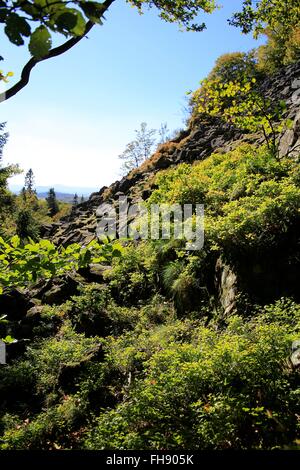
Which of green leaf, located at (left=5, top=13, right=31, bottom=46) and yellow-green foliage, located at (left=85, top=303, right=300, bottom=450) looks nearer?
green leaf, located at (left=5, top=13, right=31, bottom=46)

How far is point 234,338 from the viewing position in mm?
4656

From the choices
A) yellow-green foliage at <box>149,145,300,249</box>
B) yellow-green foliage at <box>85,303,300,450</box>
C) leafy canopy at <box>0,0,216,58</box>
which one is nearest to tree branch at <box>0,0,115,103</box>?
leafy canopy at <box>0,0,216,58</box>

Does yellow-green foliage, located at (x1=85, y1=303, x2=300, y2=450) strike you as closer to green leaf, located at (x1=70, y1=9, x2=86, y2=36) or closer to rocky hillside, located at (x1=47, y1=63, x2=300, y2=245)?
green leaf, located at (x1=70, y1=9, x2=86, y2=36)

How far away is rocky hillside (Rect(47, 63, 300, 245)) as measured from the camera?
1630 centimetres

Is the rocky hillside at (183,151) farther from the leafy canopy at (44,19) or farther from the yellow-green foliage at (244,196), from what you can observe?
the leafy canopy at (44,19)

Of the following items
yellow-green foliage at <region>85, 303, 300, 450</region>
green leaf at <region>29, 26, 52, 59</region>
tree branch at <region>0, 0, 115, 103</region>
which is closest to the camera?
green leaf at <region>29, 26, 52, 59</region>

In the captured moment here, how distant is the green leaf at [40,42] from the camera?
4.09 feet

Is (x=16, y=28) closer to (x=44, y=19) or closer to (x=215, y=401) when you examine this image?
(x=44, y=19)

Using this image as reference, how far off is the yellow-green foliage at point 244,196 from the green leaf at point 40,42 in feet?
18.0

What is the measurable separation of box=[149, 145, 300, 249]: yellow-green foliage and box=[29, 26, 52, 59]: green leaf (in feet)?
18.0

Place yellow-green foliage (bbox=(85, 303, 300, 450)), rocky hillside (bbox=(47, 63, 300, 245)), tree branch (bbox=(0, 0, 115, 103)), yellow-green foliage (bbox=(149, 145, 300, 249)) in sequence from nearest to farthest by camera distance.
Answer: tree branch (bbox=(0, 0, 115, 103)) < yellow-green foliage (bbox=(85, 303, 300, 450)) < yellow-green foliage (bbox=(149, 145, 300, 249)) < rocky hillside (bbox=(47, 63, 300, 245))

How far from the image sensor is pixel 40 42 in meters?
1.26

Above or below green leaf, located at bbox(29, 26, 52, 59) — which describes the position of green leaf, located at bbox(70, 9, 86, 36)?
above
